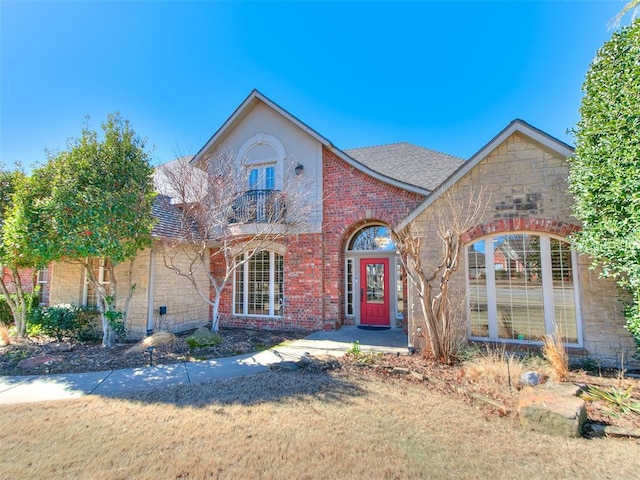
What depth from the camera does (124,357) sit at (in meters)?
7.37

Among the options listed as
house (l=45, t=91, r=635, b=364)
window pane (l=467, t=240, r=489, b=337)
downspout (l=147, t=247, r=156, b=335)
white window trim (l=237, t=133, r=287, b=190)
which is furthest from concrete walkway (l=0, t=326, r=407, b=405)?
white window trim (l=237, t=133, r=287, b=190)

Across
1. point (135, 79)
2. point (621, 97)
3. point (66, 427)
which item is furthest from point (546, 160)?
point (135, 79)

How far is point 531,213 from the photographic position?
699cm

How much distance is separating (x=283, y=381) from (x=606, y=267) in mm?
6388

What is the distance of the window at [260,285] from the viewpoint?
11.5m

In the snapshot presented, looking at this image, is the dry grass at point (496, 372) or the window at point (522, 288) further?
the window at point (522, 288)

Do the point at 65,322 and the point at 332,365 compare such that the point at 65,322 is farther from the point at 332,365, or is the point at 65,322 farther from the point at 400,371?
the point at 400,371

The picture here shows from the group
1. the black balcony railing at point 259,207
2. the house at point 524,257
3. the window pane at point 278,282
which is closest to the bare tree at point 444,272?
the house at point 524,257

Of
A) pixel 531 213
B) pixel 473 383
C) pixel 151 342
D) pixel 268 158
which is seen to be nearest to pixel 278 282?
pixel 151 342

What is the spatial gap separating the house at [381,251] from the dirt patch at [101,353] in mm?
1616

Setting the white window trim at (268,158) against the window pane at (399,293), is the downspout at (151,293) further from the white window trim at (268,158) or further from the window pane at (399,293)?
the window pane at (399,293)

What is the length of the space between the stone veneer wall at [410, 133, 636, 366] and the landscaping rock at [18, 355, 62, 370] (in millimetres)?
8473

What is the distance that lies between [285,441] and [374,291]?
7767 mm

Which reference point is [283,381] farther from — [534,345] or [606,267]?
[606,267]
